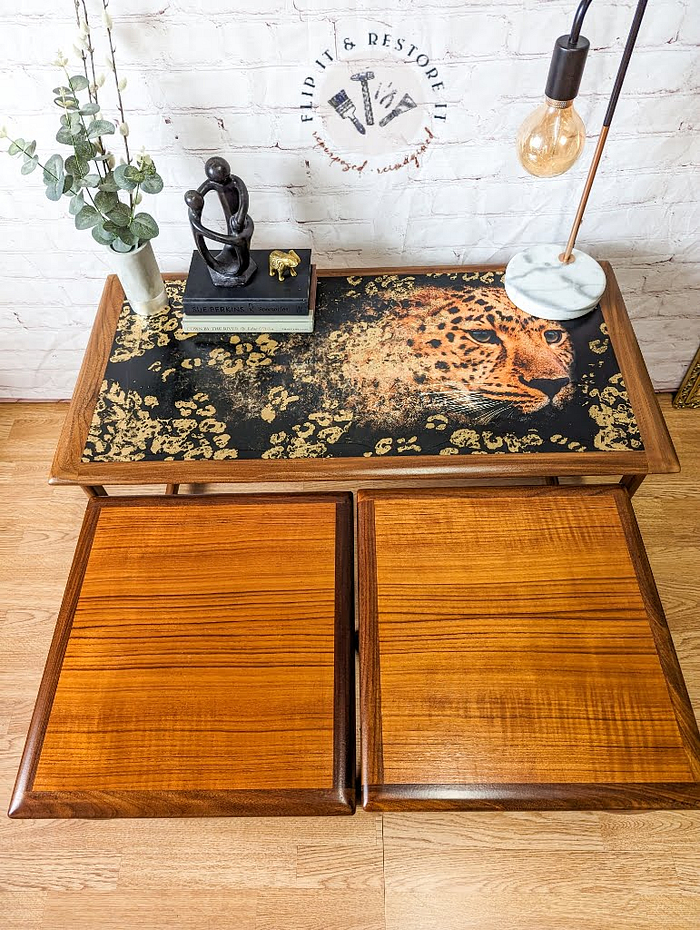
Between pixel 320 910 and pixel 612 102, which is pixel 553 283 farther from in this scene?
A: pixel 320 910

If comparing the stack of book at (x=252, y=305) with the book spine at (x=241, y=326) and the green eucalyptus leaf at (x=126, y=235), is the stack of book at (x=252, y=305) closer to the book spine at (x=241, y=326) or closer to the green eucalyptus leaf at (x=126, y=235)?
the book spine at (x=241, y=326)

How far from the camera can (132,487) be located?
177 centimetres

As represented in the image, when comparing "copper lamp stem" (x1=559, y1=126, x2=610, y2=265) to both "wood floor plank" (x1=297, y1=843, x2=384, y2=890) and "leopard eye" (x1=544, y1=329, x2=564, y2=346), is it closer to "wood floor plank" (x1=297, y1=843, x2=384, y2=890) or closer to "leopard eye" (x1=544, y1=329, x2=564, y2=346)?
"leopard eye" (x1=544, y1=329, x2=564, y2=346)

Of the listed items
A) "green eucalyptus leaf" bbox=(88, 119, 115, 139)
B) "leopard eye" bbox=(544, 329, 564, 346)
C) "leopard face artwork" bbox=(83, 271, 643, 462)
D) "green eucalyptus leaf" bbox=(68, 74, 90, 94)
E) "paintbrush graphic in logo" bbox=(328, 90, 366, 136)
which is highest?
"green eucalyptus leaf" bbox=(68, 74, 90, 94)

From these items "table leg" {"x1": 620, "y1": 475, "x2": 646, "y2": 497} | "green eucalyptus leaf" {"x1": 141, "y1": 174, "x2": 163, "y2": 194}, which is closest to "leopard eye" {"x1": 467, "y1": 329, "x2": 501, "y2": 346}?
"table leg" {"x1": 620, "y1": 475, "x2": 646, "y2": 497}

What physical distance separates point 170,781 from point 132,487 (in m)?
0.95

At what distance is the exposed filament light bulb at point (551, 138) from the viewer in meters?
0.97

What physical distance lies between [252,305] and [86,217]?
30 centimetres

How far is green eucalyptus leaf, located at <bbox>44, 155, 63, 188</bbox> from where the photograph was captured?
1052 millimetres

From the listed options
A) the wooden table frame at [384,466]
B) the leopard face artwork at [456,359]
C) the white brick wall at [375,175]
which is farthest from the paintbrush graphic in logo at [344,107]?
the wooden table frame at [384,466]

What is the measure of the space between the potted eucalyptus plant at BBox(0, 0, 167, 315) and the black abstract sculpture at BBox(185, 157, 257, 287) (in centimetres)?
7

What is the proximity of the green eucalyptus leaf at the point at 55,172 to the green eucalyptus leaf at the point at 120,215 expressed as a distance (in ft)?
0.29

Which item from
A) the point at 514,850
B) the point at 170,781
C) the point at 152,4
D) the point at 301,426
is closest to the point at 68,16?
the point at 152,4

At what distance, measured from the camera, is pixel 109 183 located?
1.10 m
